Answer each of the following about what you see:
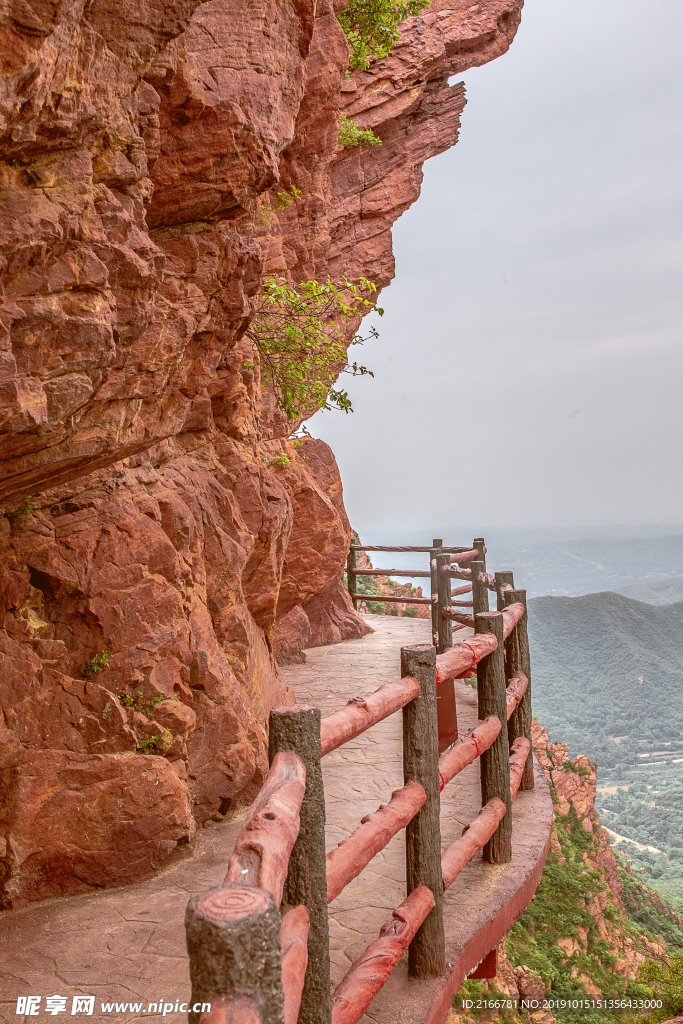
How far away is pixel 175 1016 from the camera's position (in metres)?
2.72

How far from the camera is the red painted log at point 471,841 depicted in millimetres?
3170

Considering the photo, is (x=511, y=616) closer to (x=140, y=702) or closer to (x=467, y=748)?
(x=467, y=748)

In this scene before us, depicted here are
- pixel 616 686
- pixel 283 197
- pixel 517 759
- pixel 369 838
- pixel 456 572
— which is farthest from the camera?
pixel 616 686

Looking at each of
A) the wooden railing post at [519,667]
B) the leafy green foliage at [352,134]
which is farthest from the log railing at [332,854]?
the leafy green foliage at [352,134]

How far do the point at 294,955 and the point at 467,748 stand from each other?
72.6 inches

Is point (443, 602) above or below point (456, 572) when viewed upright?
below

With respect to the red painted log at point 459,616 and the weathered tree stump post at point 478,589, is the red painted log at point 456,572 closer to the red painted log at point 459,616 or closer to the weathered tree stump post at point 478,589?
the weathered tree stump post at point 478,589

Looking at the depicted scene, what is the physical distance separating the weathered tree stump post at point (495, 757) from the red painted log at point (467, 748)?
0.08m

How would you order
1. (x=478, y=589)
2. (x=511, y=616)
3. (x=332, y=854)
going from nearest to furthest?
(x=332, y=854) < (x=511, y=616) < (x=478, y=589)

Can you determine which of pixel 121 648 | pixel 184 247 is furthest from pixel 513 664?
pixel 184 247

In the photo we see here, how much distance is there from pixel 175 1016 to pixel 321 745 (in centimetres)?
154

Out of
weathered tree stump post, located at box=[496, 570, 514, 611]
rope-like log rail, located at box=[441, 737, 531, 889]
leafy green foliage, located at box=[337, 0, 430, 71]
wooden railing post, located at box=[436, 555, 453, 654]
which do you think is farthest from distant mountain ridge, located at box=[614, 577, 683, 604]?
rope-like log rail, located at box=[441, 737, 531, 889]

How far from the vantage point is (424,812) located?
9.23ft

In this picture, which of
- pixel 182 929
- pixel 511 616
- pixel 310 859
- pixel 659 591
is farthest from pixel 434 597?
pixel 659 591
